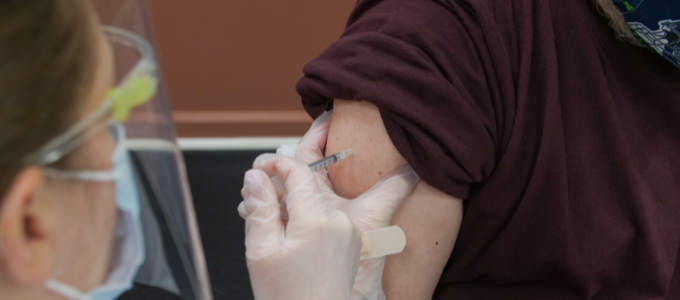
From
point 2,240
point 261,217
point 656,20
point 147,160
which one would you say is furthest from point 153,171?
point 656,20

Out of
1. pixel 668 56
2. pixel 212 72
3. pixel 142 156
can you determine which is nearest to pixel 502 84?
pixel 668 56

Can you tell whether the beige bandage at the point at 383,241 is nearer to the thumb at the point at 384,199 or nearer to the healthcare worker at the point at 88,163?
the thumb at the point at 384,199

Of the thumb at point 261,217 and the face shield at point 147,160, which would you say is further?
the thumb at point 261,217

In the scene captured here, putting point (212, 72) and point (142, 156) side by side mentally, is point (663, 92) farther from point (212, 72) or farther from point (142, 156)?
point (212, 72)

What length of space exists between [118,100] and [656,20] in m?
0.83

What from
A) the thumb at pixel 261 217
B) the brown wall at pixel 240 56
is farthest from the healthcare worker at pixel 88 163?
the brown wall at pixel 240 56

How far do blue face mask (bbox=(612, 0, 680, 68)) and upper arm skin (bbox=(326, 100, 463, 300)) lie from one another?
0.42 meters

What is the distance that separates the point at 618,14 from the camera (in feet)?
2.73

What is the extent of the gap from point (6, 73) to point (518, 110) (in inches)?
27.6

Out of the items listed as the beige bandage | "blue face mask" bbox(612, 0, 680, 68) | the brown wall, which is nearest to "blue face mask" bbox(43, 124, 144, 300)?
the beige bandage

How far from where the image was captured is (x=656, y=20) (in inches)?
32.3

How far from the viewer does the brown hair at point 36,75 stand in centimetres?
38

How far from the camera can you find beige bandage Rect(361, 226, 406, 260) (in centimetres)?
79

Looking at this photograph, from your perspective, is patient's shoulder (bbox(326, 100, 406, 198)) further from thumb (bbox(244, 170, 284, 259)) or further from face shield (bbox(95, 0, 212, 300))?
face shield (bbox(95, 0, 212, 300))
